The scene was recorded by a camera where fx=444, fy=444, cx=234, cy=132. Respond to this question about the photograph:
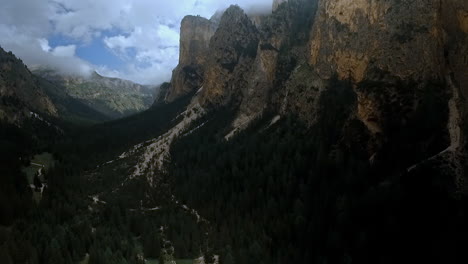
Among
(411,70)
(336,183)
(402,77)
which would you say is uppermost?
(411,70)

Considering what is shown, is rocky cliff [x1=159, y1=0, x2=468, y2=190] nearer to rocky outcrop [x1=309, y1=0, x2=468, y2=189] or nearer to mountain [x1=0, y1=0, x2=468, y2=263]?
rocky outcrop [x1=309, y1=0, x2=468, y2=189]

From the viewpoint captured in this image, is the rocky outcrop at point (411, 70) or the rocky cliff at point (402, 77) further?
the rocky outcrop at point (411, 70)

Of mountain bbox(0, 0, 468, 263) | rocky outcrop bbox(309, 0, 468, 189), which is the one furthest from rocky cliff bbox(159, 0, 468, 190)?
mountain bbox(0, 0, 468, 263)

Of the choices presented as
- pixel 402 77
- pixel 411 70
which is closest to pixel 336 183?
pixel 402 77

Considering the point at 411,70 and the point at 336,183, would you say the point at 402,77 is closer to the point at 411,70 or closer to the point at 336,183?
the point at 411,70

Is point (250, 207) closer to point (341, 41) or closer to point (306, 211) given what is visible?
point (306, 211)

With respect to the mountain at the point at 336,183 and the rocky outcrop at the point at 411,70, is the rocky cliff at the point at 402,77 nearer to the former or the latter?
the rocky outcrop at the point at 411,70

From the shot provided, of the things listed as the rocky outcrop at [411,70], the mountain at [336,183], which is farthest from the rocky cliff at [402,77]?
the mountain at [336,183]

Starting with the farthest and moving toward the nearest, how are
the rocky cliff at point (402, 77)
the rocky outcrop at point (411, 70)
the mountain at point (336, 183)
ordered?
the rocky outcrop at point (411, 70) < the rocky cliff at point (402, 77) < the mountain at point (336, 183)
